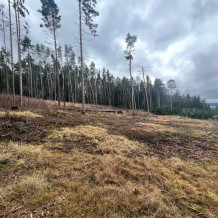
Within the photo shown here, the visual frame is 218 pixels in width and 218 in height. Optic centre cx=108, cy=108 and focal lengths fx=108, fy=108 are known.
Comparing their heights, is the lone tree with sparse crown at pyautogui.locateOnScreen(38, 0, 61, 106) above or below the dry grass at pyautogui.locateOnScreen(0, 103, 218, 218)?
above

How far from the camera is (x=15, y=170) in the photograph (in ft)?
7.78

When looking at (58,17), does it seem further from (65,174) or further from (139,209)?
(139,209)

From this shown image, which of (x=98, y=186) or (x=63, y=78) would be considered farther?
(x=63, y=78)

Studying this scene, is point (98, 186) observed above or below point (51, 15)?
below

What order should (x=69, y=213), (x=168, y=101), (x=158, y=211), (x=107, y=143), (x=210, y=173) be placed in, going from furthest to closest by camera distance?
(x=168, y=101), (x=107, y=143), (x=210, y=173), (x=158, y=211), (x=69, y=213)

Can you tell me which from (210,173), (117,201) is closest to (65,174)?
(117,201)

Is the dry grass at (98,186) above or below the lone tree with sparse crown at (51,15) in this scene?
below

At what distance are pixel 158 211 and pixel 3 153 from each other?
149 inches

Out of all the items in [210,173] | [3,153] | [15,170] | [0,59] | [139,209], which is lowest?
[210,173]

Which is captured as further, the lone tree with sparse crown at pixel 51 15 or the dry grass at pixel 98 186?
the lone tree with sparse crown at pixel 51 15

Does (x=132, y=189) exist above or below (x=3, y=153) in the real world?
below

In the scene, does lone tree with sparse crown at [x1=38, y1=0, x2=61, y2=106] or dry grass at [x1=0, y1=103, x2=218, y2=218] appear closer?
dry grass at [x1=0, y1=103, x2=218, y2=218]

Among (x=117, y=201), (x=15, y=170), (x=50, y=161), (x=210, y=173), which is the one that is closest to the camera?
(x=117, y=201)

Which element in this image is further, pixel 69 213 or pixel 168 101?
pixel 168 101
